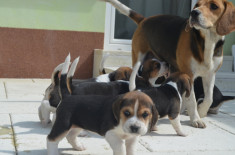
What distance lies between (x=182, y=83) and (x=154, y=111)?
63.3 inches

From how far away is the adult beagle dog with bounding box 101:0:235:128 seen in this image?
16.4 ft

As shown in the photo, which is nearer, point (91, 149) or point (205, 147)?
point (91, 149)

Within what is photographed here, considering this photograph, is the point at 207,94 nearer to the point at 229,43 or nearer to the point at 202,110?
the point at 202,110

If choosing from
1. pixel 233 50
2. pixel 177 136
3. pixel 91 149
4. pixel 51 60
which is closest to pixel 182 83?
pixel 177 136

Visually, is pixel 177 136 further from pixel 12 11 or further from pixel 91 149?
pixel 12 11

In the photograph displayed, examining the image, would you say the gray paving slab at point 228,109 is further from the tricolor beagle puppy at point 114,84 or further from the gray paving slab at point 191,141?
the tricolor beagle puppy at point 114,84

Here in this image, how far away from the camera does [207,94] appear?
5.68 metres

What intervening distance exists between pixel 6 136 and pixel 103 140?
1.06 metres

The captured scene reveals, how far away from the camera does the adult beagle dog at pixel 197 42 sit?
16.4 feet

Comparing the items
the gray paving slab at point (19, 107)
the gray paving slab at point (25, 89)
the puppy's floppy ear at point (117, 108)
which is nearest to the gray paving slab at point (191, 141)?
the puppy's floppy ear at point (117, 108)

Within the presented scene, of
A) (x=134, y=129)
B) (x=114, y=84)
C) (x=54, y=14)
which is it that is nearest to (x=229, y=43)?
(x=54, y=14)

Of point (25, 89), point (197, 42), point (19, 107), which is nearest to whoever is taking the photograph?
point (197, 42)

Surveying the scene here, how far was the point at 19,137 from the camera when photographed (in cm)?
431

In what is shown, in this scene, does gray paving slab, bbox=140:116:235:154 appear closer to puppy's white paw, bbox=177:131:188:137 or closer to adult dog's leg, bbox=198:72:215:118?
puppy's white paw, bbox=177:131:188:137
